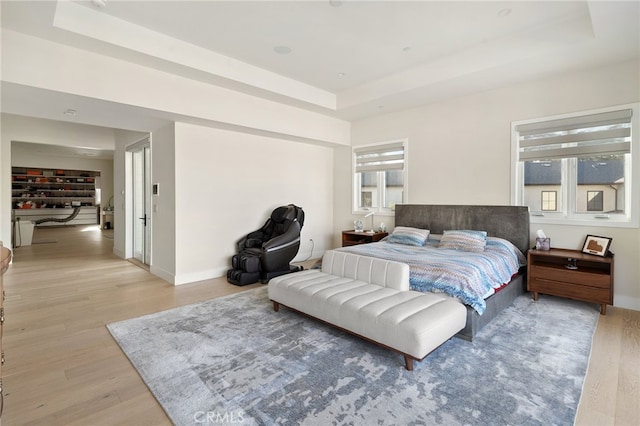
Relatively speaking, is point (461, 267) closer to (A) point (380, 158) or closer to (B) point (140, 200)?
(A) point (380, 158)

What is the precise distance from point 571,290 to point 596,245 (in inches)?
24.1

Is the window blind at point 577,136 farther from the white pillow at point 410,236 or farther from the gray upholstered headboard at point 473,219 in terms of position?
the white pillow at point 410,236

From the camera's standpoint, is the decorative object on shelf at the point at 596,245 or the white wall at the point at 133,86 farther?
the decorative object on shelf at the point at 596,245

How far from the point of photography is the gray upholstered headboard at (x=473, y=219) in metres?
4.20

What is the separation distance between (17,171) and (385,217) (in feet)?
44.2

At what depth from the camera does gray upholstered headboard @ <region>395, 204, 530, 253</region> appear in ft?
13.8

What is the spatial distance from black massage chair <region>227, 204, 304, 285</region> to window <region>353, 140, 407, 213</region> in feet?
5.47

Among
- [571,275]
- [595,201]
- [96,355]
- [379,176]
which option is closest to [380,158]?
[379,176]

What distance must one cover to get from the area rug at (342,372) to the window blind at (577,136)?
196cm

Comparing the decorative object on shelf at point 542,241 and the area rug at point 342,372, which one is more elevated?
the decorative object on shelf at point 542,241

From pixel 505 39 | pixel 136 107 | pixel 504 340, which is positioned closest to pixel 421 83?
pixel 505 39

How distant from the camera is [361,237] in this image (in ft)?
19.1

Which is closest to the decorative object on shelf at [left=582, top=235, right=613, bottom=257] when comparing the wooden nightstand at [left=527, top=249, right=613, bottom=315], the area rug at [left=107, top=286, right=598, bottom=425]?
the wooden nightstand at [left=527, top=249, right=613, bottom=315]

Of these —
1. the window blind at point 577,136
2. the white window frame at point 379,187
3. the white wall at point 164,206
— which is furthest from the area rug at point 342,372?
the white window frame at point 379,187
